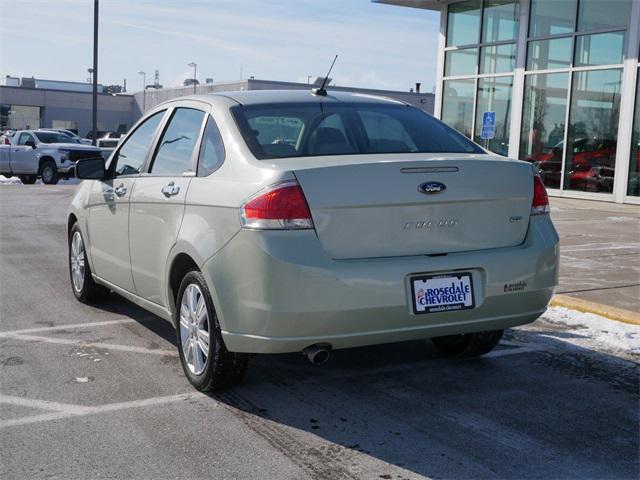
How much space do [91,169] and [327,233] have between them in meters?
2.64

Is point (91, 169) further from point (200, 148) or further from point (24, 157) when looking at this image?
point (24, 157)

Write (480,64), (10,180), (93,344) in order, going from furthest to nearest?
(10,180) < (480,64) < (93,344)

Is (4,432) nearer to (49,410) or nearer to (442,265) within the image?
(49,410)

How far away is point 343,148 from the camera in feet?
16.0

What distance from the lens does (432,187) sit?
14.6ft

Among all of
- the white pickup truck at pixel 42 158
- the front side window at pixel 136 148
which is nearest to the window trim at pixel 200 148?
the front side window at pixel 136 148

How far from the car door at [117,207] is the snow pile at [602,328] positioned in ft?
11.2

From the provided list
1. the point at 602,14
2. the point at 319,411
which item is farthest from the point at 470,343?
the point at 602,14

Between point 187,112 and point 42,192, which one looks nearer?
point 187,112

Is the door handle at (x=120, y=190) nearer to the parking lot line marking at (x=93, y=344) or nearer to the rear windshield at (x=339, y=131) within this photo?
the parking lot line marking at (x=93, y=344)

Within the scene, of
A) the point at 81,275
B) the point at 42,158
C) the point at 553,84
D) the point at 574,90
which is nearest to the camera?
the point at 81,275

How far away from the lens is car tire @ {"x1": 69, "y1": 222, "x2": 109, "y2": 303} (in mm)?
7023

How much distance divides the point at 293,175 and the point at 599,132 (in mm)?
16877

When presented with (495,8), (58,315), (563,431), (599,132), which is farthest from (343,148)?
(495,8)
